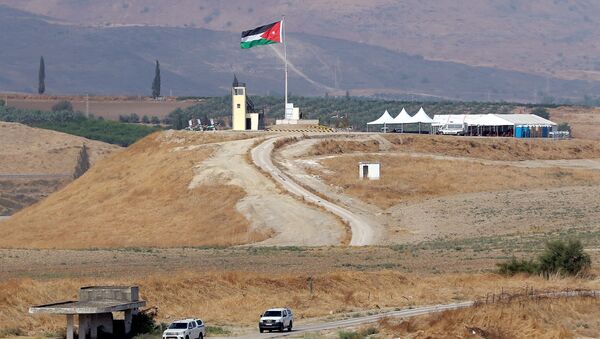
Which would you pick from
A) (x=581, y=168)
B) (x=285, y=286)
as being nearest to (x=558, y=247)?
(x=285, y=286)

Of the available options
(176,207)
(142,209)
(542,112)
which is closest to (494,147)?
(176,207)

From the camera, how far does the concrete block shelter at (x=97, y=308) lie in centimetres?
4294

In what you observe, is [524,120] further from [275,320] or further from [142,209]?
[275,320]

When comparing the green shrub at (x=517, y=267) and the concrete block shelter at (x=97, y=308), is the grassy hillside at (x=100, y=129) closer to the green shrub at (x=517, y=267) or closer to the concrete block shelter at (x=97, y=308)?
the green shrub at (x=517, y=267)

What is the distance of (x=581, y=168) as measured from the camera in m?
111

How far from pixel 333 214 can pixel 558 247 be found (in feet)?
93.6

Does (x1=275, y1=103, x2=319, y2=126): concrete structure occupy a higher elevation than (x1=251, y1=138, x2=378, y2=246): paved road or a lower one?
higher

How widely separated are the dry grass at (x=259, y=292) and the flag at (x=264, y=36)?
195ft

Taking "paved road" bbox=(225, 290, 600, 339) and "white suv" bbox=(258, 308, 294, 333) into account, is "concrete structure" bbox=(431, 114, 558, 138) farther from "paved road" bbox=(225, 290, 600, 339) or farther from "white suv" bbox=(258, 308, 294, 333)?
"white suv" bbox=(258, 308, 294, 333)

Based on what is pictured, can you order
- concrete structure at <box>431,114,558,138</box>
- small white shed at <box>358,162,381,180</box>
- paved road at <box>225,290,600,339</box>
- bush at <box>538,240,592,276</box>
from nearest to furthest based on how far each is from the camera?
→ paved road at <box>225,290,600,339</box>, bush at <box>538,240,592,276</box>, small white shed at <box>358,162,381,180</box>, concrete structure at <box>431,114,558,138</box>

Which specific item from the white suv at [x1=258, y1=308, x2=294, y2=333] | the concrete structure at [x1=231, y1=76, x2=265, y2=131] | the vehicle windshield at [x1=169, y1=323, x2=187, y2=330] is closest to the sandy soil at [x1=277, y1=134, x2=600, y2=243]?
the concrete structure at [x1=231, y1=76, x2=265, y2=131]

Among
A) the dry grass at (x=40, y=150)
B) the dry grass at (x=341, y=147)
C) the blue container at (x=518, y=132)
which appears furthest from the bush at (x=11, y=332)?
the dry grass at (x=40, y=150)

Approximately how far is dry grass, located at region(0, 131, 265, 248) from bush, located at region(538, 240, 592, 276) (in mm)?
25599

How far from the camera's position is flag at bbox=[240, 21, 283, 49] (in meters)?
115
